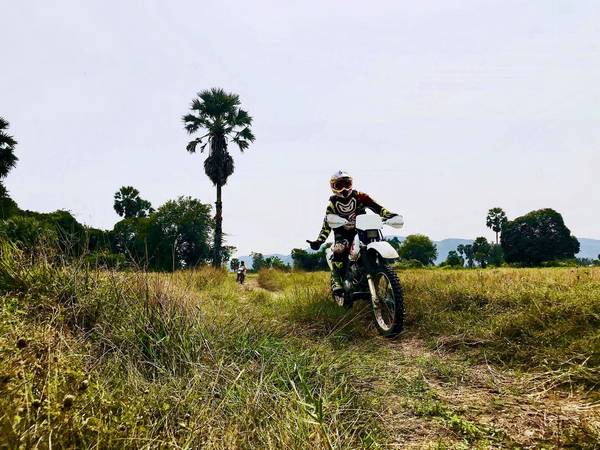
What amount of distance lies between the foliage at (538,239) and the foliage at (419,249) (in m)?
12.7

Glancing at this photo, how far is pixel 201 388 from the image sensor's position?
226 cm

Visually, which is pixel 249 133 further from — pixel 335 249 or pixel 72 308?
pixel 72 308

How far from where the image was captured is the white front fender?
4668mm

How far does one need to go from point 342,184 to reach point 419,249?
227 ft

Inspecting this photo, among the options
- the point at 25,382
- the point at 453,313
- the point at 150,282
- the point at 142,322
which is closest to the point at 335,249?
the point at 453,313

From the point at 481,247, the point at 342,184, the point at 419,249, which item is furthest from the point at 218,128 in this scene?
the point at 481,247

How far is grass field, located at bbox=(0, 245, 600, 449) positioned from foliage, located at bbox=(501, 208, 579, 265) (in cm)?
6927

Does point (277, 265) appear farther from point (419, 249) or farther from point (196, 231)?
point (419, 249)

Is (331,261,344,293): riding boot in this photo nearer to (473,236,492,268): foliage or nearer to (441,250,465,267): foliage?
(441,250,465,267): foliage

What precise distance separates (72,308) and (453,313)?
4.18m

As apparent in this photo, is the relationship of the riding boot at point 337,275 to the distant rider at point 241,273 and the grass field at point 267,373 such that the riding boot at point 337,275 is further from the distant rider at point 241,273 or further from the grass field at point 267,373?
the distant rider at point 241,273

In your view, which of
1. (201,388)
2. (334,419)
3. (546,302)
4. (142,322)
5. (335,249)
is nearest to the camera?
(334,419)

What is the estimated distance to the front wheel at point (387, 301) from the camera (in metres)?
4.38

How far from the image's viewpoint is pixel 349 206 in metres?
5.93
